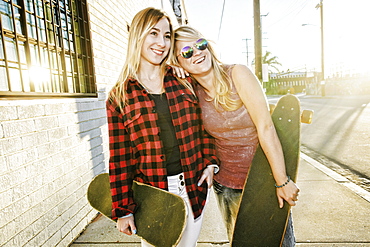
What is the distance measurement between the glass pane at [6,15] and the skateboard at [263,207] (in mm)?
2359

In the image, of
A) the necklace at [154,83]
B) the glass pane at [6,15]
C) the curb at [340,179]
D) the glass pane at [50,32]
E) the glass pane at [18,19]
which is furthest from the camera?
the curb at [340,179]

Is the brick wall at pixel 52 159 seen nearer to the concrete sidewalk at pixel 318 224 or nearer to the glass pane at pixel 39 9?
the concrete sidewalk at pixel 318 224

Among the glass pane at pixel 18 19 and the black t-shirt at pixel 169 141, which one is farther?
the glass pane at pixel 18 19

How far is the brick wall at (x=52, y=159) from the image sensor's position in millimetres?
1874

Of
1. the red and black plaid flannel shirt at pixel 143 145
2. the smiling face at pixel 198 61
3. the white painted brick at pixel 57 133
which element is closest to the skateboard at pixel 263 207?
the red and black plaid flannel shirt at pixel 143 145

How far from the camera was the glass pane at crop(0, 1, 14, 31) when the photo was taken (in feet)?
6.58

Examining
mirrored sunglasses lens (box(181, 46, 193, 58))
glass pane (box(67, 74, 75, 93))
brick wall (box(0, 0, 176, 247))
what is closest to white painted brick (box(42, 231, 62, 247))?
brick wall (box(0, 0, 176, 247))

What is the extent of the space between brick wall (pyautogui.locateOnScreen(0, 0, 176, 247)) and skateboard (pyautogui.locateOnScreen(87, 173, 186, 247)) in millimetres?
1093

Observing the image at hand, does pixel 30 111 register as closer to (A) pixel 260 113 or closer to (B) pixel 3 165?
(B) pixel 3 165

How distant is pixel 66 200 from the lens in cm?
261

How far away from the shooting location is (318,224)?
9.04ft

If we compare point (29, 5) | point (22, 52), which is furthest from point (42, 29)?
point (22, 52)

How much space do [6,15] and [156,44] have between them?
149 centimetres

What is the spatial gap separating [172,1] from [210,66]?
12.0 metres
